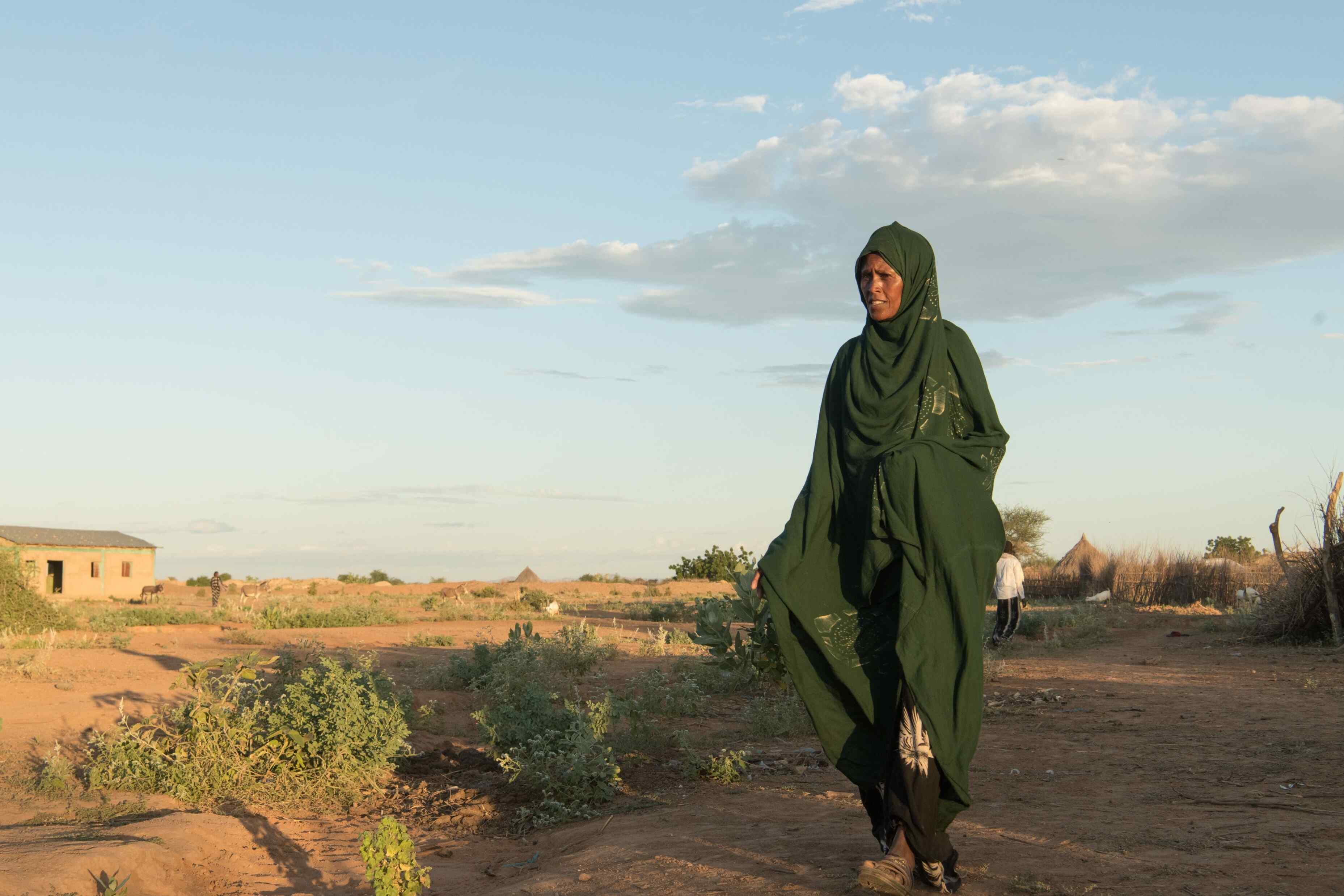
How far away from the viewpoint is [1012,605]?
45.0 ft

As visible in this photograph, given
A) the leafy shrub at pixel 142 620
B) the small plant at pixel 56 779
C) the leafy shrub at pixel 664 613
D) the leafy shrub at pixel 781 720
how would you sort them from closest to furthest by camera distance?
the small plant at pixel 56 779
the leafy shrub at pixel 781 720
the leafy shrub at pixel 142 620
the leafy shrub at pixel 664 613

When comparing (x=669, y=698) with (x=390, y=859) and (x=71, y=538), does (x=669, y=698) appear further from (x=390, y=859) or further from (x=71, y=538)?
(x=71, y=538)

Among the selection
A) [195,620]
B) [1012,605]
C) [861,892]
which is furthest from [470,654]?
[195,620]

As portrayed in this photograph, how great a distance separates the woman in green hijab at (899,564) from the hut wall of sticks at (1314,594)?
1149cm

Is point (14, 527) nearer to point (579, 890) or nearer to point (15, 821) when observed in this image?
point (15, 821)

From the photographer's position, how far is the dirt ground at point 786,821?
3.61 m

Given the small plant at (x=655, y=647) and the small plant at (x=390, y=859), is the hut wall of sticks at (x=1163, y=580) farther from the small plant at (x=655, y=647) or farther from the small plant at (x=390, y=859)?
the small plant at (x=390, y=859)

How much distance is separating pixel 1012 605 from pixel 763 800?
9490 mm

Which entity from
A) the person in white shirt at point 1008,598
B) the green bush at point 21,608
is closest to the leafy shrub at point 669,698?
the person in white shirt at point 1008,598

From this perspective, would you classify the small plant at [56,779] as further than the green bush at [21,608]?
No

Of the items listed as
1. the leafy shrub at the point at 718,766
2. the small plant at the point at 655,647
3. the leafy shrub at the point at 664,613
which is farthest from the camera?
the leafy shrub at the point at 664,613

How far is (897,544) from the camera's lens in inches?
138

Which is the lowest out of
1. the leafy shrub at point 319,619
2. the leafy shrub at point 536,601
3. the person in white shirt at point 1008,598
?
the leafy shrub at point 536,601

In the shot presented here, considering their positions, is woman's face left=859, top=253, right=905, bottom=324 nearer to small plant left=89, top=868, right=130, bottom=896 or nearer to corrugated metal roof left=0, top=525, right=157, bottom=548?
small plant left=89, top=868, right=130, bottom=896
